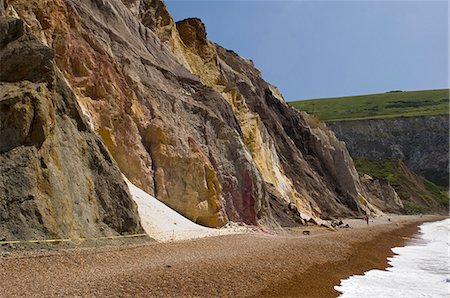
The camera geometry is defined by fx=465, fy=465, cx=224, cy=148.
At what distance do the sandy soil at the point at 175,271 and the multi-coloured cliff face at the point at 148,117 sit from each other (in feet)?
7.81

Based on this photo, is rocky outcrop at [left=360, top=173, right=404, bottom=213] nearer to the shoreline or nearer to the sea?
the sea

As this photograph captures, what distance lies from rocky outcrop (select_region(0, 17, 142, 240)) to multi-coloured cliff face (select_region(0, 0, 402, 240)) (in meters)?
0.09

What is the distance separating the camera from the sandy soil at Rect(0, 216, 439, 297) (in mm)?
11227

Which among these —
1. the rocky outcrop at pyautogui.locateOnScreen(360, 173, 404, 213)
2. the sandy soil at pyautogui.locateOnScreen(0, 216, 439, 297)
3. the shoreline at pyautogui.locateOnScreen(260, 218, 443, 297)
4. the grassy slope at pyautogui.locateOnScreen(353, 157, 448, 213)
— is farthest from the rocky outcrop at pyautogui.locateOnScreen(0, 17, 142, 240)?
the grassy slope at pyautogui.locateOnScreen(353, 157, 448, 213)

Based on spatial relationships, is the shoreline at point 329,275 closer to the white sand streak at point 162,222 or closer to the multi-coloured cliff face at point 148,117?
the white sand streak at point 162,222

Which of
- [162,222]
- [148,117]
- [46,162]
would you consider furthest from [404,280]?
[148,117]

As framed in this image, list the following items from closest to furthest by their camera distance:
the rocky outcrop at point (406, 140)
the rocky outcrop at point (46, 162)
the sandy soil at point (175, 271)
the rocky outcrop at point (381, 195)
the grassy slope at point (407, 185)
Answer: the sandy soil at point (175, 271) < the rocky outcrop at point (46, 162) < the rocky outcrop at point (381, 195) < the grassy slope at point (407, 185) < the rocky outcrop at point (406, 140)

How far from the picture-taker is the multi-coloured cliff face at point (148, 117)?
753 inches

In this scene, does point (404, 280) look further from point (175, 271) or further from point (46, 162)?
point (46, 162)

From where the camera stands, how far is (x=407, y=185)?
11206 cm

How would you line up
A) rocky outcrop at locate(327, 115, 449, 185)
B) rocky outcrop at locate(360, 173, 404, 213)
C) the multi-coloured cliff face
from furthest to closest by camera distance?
rocky outcrop at locate(327, 115, 449, 185) < rocky outcrop at locate(360, 173, 404, 213) < the multi-coloured cliff face

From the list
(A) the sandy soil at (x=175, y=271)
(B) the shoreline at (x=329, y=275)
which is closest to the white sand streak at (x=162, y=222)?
(A) the sandy soil at (x=175, y=271)

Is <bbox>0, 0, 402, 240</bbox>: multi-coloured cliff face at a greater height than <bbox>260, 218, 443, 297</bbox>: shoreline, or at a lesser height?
greater

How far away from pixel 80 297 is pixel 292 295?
603cm
